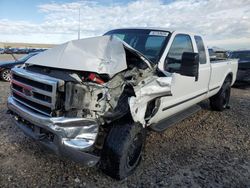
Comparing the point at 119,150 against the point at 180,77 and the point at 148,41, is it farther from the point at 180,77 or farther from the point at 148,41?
the point at 148,41

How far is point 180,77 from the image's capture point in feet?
13.9

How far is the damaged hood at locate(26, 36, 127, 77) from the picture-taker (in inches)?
121

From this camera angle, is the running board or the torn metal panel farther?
the running board

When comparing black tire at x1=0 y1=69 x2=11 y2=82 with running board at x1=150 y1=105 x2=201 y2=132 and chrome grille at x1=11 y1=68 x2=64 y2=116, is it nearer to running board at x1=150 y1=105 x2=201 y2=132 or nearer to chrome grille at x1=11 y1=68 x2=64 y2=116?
chrome grille at x1=11 y1=68 x2=64 y2=116

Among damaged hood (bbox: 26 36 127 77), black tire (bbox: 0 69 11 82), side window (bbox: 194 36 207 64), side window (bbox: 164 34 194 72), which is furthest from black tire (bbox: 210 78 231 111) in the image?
black tire (bbox: 0 69 11 82)

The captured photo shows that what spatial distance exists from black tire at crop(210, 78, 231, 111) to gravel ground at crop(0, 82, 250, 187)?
1.45 metres

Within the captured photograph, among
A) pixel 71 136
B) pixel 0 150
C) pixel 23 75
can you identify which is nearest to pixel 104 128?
pixel 71 136

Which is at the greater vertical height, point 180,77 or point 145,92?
point 180,77

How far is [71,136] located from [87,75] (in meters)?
0.75

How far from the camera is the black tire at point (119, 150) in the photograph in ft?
10.2

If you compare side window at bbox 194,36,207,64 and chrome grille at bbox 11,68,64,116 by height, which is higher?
side window at bbox 194,36,207,64

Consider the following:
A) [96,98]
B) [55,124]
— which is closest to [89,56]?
[96,98]

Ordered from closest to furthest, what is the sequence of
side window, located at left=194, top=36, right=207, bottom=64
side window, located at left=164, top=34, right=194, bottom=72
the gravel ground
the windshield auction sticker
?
the gravel ground → side window, located at left=164, top=34, right=194, bottom=72 → the windshield auction sticker → side window, located at left=194, top=36, right=207, bottom=64

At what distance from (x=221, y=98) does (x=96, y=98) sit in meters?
4.90
